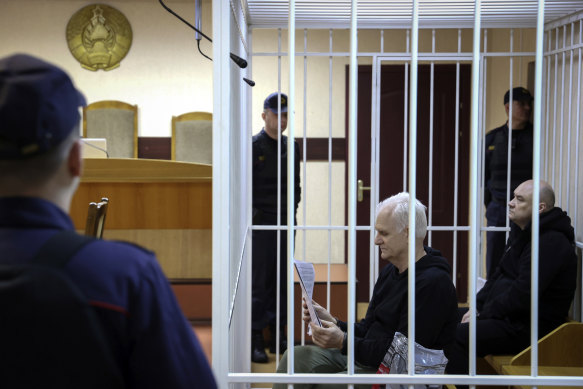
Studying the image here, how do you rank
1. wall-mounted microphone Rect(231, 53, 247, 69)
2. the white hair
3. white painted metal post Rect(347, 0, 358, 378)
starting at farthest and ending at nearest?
the white hair < wall-mounted microphone Rect(231, 53, 247, 69) < white painted metal post Rect(347, 0, 358, 378)

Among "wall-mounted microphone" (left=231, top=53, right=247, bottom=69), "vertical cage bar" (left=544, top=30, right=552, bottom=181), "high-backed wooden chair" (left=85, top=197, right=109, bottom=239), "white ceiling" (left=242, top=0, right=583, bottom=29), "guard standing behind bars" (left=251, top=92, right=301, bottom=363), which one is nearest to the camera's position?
"wall-mounted microphone" (left=231, top=53, right=247, bottom=69)

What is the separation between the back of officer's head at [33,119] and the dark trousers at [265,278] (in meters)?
3.16

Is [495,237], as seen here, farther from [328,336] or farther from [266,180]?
[328,336]

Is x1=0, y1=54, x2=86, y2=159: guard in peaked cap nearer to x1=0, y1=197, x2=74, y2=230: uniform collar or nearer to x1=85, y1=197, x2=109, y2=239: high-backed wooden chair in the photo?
x1=0, y1=197, x2=74, y2=230: uniform collar

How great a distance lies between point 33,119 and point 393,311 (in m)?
1.53

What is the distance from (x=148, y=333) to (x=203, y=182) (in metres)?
2.52

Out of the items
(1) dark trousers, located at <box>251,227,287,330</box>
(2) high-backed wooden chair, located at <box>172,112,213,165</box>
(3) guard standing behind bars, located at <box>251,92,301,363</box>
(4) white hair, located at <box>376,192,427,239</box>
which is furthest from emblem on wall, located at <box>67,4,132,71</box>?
(4) white hair, located at <box>376,192,427,239</box>

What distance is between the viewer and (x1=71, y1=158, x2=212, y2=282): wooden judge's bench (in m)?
3.13

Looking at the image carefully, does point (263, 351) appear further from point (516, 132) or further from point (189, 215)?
point (516, 132)

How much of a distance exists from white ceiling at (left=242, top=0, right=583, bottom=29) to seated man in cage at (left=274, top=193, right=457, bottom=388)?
112 centimetres

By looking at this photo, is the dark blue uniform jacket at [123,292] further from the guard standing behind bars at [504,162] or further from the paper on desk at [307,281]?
the guard standing behind bars at [504,162]

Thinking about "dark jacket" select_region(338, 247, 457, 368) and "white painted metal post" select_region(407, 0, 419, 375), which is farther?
"dark jacket" select_region(338, 247, 457, 368)

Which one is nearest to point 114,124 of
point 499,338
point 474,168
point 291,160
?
point 499,338

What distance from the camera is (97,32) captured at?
5758 mm
